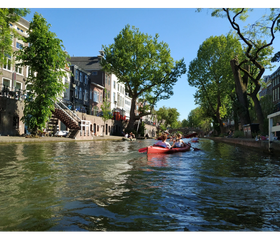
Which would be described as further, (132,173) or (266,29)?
(266,29)

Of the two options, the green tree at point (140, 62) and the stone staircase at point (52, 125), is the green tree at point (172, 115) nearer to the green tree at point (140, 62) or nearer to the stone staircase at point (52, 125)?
the green tree at point (140, 62)

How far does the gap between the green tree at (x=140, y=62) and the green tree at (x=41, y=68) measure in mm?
18065

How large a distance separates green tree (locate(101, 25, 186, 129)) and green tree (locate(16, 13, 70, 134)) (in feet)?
59.3

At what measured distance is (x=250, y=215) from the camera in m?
3.74

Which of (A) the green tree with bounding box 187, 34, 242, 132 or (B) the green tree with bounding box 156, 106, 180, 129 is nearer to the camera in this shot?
(A) the green tree with bounding box 187, 34, 242, 132

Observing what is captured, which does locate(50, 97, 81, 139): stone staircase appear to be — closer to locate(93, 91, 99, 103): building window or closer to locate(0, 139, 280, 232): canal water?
locate(93, 91, 99, 103): building window

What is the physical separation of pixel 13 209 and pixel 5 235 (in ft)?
3.56

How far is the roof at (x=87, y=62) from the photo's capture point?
55.0 m

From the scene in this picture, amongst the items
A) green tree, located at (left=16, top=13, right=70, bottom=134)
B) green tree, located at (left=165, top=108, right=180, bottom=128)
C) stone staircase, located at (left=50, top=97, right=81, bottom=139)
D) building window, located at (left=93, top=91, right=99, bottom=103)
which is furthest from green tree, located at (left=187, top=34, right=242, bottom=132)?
green tree, located at (left=165, top=108, right=180, bottom=128)

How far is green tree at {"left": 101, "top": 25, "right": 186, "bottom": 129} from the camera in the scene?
41469 millimetres

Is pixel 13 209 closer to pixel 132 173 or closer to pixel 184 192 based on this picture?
pixel 184 192

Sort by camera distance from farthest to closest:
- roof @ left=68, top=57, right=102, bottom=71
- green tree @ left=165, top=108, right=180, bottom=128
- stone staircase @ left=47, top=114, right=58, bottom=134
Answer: green tree @ left=165, top=108, right=180, bottom=128 → roof @ left=68, top=57, right=102, bottom=71 → stone staircase @ left=47, top=114, right=58, bottom=134

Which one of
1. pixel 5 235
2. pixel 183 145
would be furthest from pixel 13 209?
pixel 183 145

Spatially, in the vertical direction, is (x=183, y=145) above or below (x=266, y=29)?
below
